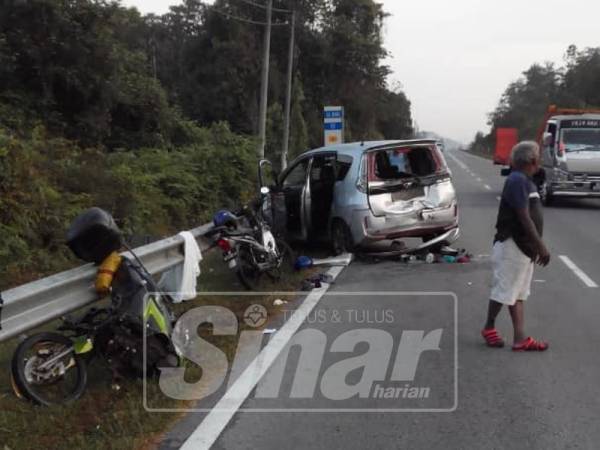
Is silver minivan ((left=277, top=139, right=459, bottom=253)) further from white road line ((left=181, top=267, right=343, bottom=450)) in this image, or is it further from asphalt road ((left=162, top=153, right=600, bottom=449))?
white road line ((left=181, top=267, right=343, bottom=450))

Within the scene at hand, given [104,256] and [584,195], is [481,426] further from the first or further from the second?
[584,195]

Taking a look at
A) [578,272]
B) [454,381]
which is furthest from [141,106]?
[454,381]

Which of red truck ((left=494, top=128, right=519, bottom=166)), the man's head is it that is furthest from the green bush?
red truck ((left=494, top=128, right=519, bottom=166))

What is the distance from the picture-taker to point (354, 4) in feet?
144

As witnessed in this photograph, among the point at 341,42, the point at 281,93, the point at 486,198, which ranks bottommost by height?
the point at 486,198

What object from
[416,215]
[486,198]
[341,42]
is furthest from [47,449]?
[341,42]

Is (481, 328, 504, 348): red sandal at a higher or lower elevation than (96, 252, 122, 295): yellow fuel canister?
lower

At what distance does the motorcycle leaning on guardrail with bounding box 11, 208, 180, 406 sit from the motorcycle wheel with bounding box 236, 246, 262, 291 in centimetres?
274

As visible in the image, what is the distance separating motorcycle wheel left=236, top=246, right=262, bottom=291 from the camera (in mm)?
8164

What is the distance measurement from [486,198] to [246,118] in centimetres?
2036

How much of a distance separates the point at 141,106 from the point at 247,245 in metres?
15.9

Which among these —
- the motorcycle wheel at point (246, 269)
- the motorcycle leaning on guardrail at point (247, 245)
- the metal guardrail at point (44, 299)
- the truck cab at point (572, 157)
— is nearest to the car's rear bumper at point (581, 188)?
the truck cab at point (572, 157)

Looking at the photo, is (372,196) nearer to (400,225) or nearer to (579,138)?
(400,225)

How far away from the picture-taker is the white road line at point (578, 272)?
28.7 feet
